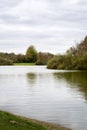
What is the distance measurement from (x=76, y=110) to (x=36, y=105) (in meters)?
3.38

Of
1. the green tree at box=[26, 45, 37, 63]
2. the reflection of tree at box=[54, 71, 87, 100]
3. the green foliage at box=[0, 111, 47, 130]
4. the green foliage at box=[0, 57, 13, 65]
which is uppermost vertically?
the green tree at box=[26, 45, 37, 63]

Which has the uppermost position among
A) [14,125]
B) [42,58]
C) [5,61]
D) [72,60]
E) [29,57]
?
[29,57]

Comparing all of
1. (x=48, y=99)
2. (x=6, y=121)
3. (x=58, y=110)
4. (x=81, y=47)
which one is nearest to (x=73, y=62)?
(x=81, y=47)

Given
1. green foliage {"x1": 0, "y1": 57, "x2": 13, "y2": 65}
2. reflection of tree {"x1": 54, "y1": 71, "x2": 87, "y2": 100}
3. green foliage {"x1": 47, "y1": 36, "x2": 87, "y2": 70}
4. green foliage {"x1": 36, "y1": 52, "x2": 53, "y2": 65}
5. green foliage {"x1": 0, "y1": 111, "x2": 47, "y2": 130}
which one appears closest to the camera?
green foliage {"x1": 0, "y1": 111, "x2": 47, "y2": 130}

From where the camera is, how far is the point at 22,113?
800 inches

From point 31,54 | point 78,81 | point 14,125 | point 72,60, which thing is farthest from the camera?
point 31,54

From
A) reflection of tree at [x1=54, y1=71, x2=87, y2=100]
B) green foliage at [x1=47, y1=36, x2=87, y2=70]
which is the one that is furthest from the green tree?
reflection of tree at [x1=54, y1=71, x2=87, y2=100]

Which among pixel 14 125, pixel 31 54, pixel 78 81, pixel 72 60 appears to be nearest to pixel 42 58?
pixel 31 54

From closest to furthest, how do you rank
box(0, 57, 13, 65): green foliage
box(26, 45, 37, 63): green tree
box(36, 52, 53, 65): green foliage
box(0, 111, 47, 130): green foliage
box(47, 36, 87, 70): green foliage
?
box(0, 111, 47, 130): green foliage
box(47, 36, 87, 70): green foliage
box(36, 52, 53, 65): green foliage
box(0, 57, 13, 65): green foliage
box(26, 45, 37, 63): green tree

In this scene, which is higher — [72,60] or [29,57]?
[29,57]

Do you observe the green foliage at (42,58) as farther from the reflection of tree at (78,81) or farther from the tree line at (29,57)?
the reflection of tree at (78,81)

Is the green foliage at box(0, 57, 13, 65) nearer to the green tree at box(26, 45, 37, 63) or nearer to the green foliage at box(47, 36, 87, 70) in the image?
the green tree at box(26, 45, 37, 63)

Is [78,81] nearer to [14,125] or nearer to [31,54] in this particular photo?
[14,125]

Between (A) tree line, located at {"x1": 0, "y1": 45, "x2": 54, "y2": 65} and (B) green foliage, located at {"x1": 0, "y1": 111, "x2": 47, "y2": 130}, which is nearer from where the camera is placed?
(B) green foliage, located at {"x1": 0, "y1": 111, "x2": 47, "y2": 130}
